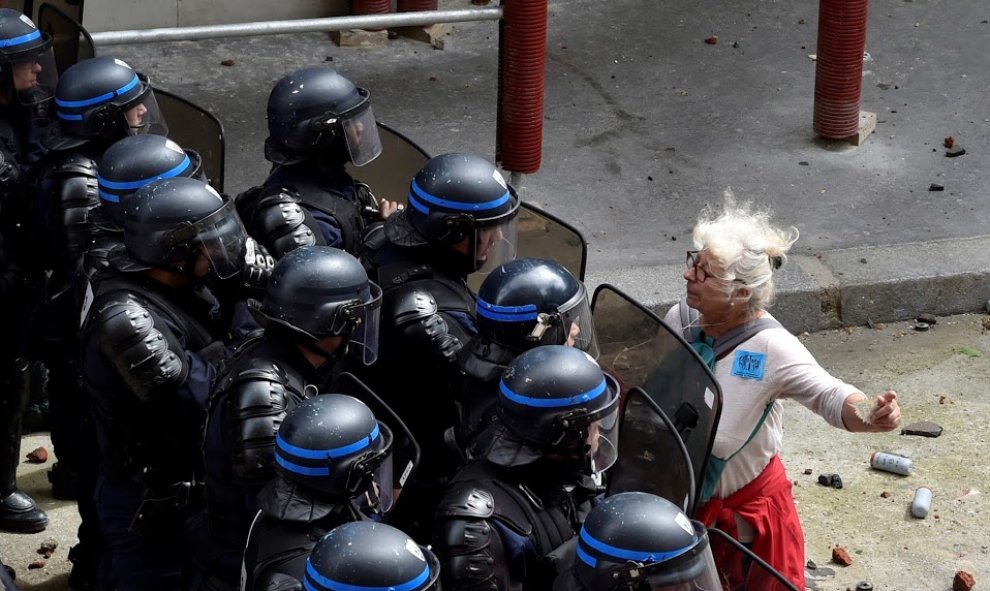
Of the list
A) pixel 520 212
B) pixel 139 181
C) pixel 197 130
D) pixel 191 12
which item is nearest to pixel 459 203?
pixel 520 212

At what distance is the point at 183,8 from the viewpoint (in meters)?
9.45

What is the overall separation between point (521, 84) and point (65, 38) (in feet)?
7.41

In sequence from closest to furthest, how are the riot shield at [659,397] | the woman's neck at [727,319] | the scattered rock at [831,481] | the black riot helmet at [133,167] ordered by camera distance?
the riot shield at [659,397]
the woman's neck at [727,319]
the black riot helmet at [133,167]
the scattered rock at [831,481]

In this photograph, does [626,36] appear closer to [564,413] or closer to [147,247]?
[147,247]

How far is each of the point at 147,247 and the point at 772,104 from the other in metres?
5.39

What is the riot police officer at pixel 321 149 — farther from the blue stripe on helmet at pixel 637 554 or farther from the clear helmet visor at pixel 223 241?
the blue stripe on helmet at pixel 637 554

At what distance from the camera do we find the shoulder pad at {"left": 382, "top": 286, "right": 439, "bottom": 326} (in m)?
4.55

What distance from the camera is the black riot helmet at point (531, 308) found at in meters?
4.21

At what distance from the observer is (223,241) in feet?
14.9

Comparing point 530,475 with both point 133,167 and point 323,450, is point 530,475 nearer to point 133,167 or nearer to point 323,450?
point 323,450

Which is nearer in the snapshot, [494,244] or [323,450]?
[323,450]

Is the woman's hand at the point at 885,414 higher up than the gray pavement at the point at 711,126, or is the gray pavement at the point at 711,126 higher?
the woman's hand at the point at 885,414

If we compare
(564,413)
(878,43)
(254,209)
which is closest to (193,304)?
(254,209)

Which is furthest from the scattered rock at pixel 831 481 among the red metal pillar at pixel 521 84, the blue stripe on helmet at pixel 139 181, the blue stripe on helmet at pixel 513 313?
the blue stripe on helmet at pixel 139 181
